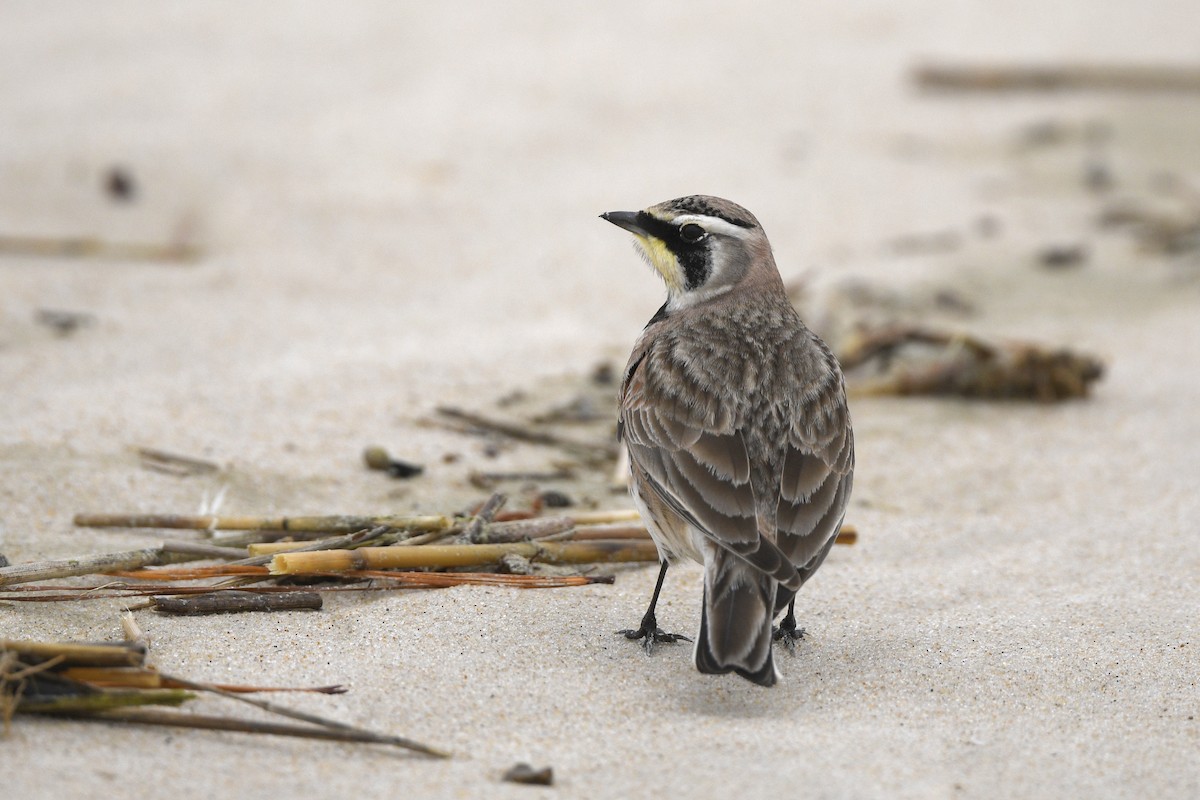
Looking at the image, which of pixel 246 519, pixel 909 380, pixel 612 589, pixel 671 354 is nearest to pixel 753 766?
pixel 612 589

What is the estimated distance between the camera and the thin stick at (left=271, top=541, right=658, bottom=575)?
4109 millimetres

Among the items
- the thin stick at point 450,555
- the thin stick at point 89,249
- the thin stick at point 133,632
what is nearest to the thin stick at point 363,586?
the thin stick at point 450,555

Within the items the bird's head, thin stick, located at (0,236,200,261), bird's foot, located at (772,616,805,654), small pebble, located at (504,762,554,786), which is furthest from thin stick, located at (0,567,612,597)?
thin stick, located at (0,236,200,261)

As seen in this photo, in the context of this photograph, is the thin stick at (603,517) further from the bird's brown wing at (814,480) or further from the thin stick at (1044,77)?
the thin stick at (1044,77)

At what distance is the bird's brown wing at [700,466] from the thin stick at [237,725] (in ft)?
3.40

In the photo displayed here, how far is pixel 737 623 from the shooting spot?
3570 mm

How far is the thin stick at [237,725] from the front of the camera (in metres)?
3.20

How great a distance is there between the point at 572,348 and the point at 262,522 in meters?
3.02

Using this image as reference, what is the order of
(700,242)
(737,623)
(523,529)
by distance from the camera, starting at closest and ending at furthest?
(737,623) → (523,529) → (700,242)

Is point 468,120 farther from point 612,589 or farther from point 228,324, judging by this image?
point 612,589

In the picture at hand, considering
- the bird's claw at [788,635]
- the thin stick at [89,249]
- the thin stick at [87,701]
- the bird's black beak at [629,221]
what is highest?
the bird's black beak at [629,221]

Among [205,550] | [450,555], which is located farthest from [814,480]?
[205,550]

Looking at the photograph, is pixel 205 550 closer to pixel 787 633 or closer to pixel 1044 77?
pixel 787 633

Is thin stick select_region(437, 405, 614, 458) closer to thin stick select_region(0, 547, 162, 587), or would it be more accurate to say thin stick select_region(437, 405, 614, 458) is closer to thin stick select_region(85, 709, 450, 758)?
thin stick select_region(0, 547, 162, 587)
